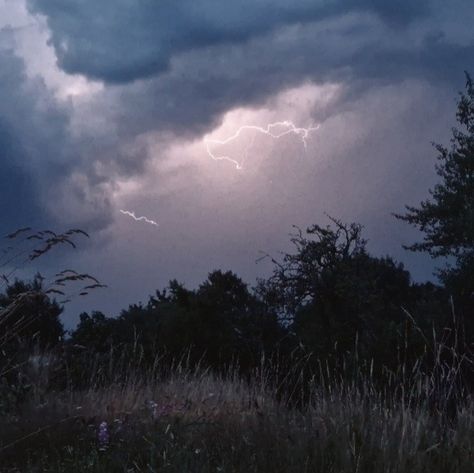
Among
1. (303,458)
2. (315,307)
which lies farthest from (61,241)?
(315,307)

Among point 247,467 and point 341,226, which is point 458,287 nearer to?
point 341,226

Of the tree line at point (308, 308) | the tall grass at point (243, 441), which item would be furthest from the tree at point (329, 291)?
the tall grass at point (243, 441)

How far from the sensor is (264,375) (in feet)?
46.8

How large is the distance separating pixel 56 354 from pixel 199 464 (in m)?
6.53

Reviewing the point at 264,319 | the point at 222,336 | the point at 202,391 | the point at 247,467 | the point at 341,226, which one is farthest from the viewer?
the point at 341,226

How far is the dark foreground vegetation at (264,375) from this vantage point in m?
6.52

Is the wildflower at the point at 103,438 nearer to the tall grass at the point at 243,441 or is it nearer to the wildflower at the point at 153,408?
the tall grass at the point at 243,441

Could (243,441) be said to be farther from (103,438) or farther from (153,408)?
(153,408)

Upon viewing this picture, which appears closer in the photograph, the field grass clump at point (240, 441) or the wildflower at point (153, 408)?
the field grass clump at point (240, 441)

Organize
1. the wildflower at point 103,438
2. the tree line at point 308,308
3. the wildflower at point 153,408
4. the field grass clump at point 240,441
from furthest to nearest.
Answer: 1. the tree line at point 308,308
2. the wildflower at point 153,408
3. the wildflower at point 103,438
4. the field grass clump at point 240,441

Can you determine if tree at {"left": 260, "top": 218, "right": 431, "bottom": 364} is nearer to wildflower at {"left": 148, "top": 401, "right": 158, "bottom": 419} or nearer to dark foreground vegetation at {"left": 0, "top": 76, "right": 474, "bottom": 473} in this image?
dark foreground vegetation at {"left": 0, "top": 76, "right": 474, "bottom": 473}

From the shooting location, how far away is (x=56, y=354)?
11945 mm

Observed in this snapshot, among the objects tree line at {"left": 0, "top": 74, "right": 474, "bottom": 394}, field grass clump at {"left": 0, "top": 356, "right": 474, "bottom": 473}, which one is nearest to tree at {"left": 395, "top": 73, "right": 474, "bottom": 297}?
tree line at {"left": 0, "top": 74, "right": 474, "bottom": 394}

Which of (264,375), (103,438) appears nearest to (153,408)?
(103,438)
